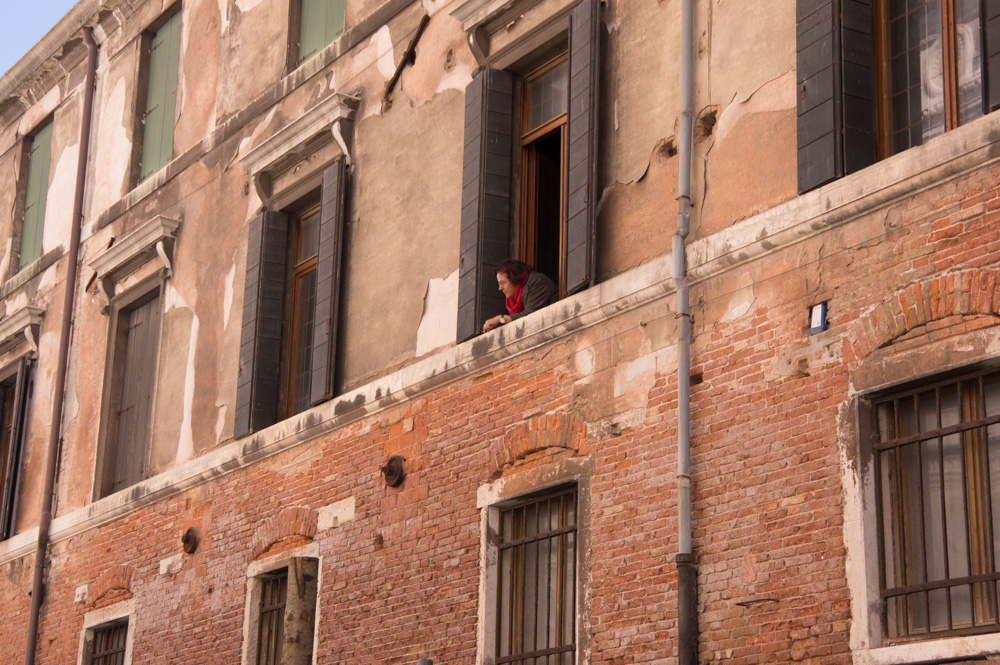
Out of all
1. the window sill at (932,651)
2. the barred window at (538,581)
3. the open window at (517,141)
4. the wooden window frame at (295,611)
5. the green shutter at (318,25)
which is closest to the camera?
the window sill at (932,651)

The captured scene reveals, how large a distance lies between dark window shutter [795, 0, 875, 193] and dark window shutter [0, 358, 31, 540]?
11967mm

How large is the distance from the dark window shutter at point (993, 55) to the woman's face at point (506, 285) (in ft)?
12.1

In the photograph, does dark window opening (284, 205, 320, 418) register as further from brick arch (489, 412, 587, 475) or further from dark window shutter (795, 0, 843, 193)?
dark window shutter (795, 0, 843, 193)

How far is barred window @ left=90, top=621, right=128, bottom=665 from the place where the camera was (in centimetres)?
1472

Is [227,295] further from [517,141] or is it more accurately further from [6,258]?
[6,258]

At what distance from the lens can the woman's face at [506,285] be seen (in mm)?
10422

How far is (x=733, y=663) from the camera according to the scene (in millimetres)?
8078

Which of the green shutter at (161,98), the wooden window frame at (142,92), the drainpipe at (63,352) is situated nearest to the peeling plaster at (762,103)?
the green shutter at (161,98)

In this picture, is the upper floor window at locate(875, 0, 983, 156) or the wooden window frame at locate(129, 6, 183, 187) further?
the wooden window frame at locate(129, 6, 183, 187)

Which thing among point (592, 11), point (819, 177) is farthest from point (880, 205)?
point (592, 11)

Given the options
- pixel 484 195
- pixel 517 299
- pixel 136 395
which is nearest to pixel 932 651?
pixel 517 299

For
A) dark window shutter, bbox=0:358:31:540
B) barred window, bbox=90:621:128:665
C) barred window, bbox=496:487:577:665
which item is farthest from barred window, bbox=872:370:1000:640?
dark window shutter, bbox=0:358:31:540

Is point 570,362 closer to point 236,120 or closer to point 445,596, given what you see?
point 445,596

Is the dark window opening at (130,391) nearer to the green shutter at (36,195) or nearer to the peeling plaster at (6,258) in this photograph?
the green shutter at (36,195)
